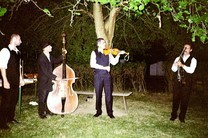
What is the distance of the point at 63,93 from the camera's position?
25.1 ft

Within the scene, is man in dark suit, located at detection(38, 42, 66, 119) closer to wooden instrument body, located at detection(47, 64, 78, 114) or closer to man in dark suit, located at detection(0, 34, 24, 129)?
wooden instrument body, located at detection(47, 64, 78, 114)

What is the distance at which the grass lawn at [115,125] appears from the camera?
6816 mm

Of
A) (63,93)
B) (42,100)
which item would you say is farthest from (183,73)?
(42,100)

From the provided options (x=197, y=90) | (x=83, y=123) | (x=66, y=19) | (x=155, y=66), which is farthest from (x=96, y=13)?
(x=155, y=66)

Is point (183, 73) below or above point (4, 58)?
below

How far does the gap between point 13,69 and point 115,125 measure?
2673 mm

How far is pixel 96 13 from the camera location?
9.16 meters

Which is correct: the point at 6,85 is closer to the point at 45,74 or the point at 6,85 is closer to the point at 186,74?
the point at 45,74

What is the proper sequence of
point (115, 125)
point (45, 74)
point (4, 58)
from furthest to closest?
point (45, 74) → point (115, 125) → point (4, 58)

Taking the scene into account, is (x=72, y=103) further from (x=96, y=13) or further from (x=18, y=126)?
(x=96, y=13)

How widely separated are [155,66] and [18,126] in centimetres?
1941

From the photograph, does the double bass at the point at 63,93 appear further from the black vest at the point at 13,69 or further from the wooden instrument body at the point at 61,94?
the black vest at the point at 13,69

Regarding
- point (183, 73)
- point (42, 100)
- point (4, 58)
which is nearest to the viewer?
point (4, 58)

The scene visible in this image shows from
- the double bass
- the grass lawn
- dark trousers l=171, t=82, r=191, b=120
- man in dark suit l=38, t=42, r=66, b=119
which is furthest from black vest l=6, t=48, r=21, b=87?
dark trousers l=171, t=82, r=191, b=120
